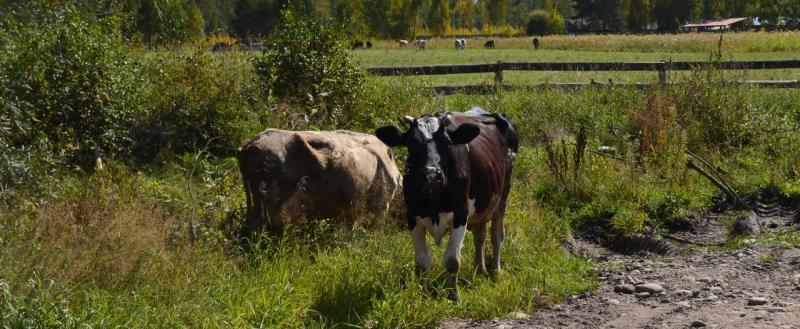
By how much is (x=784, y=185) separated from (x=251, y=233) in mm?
6637

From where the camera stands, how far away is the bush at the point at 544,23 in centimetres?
10346

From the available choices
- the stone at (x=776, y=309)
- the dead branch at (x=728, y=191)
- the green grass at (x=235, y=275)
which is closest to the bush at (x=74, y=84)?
the green grass at (x=235, y=275)

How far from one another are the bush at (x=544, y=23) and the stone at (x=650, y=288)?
97.6 meters

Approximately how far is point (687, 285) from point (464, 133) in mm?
2390

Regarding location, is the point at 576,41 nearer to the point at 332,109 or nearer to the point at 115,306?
the point at 332,109

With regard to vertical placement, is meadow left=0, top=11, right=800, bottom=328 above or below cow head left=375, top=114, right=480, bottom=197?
below

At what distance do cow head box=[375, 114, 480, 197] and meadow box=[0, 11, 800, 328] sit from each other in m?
0.83

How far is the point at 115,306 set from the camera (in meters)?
6.13

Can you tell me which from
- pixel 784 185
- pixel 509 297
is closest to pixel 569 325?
pixel 509 297

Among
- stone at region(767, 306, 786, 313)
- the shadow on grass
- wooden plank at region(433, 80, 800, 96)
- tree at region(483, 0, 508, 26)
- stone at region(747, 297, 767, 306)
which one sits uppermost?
wooden plank at region(433, 80, 800, 96)

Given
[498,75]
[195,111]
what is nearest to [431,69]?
[498,75]

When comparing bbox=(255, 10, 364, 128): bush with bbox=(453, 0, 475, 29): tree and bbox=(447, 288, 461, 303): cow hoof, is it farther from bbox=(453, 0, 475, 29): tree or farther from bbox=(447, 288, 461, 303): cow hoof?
bbox=(453, 0, 475, 29): tree

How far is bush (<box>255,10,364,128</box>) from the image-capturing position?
40.9 ft

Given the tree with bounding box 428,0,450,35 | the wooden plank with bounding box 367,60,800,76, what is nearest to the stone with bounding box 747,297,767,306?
the wooden plank with bounding box 367,60,800,76
